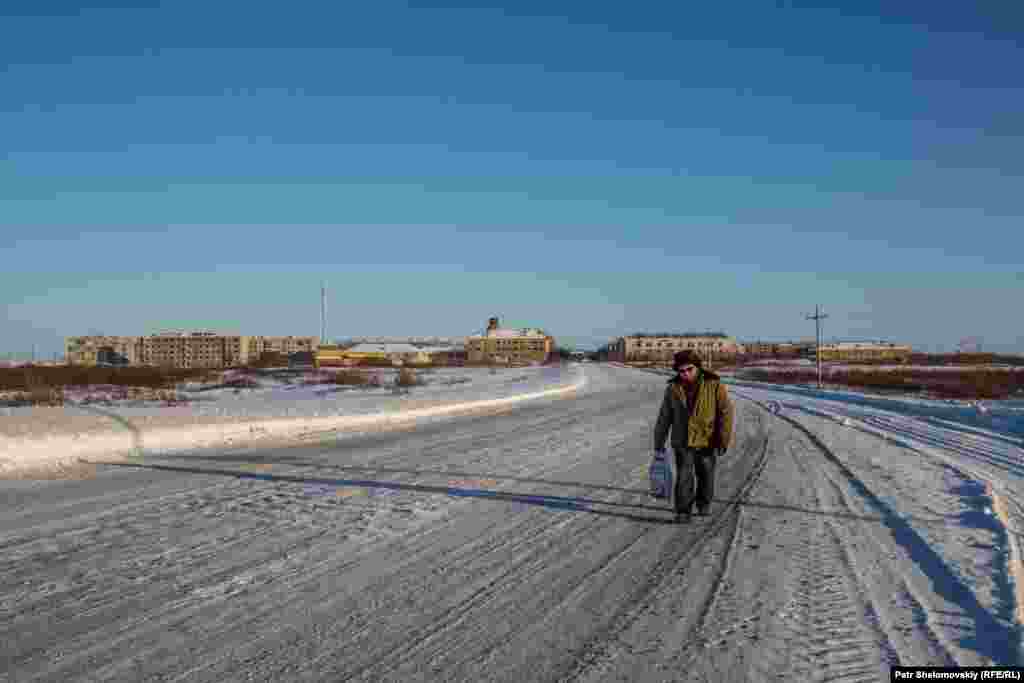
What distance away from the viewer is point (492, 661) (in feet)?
13.5

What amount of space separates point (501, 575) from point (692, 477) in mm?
2749

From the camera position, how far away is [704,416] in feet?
24.2

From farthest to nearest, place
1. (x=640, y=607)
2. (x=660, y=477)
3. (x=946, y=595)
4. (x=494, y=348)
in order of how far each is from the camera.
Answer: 1. (x=494, y=348)
2. (x=660, y=477)
3. (x=946, y=595)
4. (x=640, y=607)

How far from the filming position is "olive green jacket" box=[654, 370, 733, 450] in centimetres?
734

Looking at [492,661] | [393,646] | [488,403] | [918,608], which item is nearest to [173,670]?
[393,646]

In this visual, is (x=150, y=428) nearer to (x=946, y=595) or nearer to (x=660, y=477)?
(x=660, y=477)

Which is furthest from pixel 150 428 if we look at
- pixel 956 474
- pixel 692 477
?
pixel 956 474

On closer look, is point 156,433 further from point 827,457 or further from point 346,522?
point 827,457

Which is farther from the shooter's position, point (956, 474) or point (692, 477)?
point (956, 474)

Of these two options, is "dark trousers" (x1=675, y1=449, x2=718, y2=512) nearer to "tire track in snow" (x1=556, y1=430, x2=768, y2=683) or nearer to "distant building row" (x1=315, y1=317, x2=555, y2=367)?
"tire track in snow" (x1=556, y1=430, x2=768, y2=683)

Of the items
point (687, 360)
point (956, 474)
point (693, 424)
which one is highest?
point (687, 360)

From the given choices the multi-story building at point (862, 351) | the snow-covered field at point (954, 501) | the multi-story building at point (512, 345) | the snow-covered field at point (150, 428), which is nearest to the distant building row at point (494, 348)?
the multi-story building at point (512, 345)

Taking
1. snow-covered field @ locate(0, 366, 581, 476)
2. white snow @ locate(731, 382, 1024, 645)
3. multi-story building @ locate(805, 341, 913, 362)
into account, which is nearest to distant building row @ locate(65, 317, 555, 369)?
multi-story building @ locate(805, 341, 913, 362)

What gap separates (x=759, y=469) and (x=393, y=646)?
8.36 m
